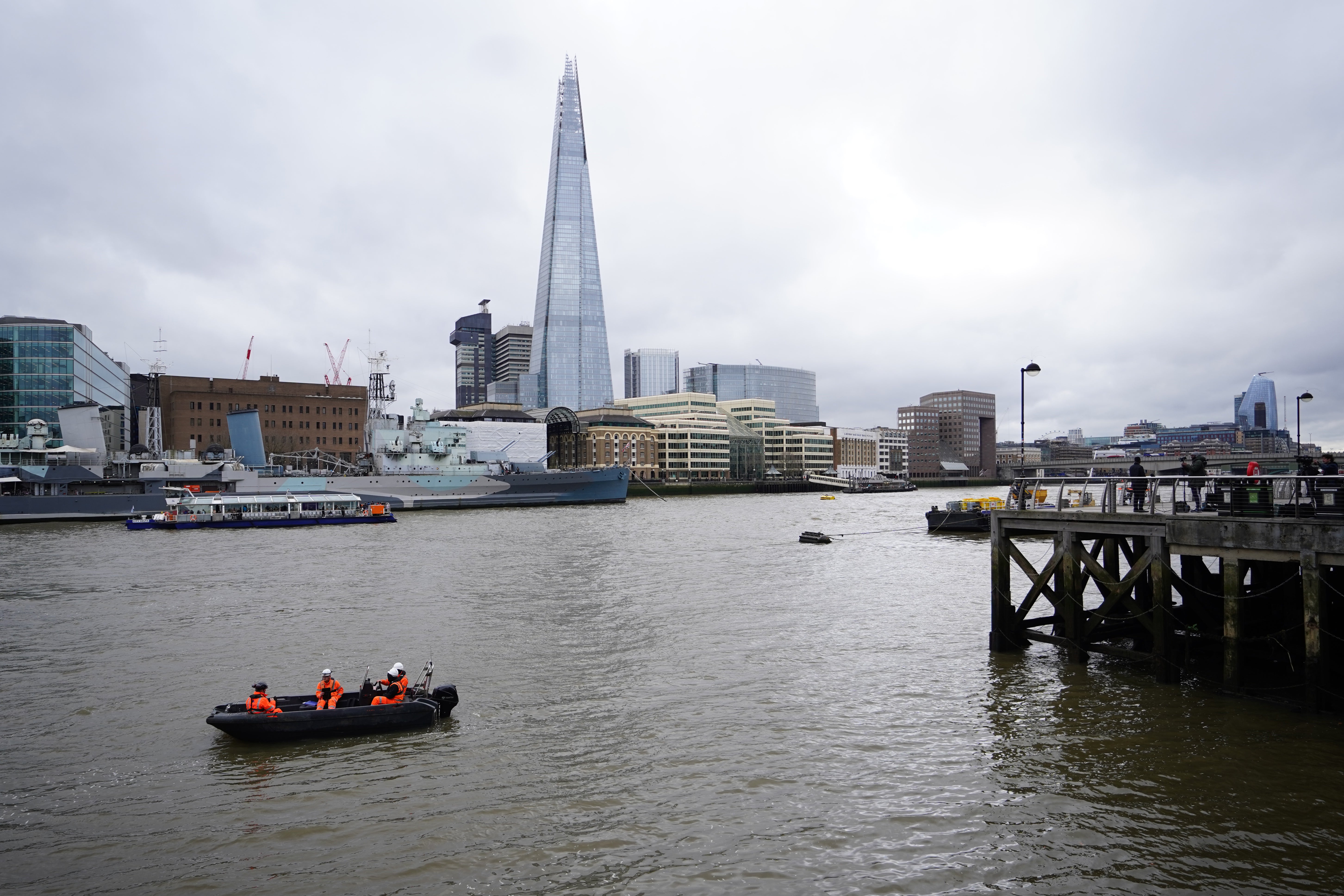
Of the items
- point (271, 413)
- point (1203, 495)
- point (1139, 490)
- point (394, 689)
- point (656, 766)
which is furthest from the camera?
point (271, 413)

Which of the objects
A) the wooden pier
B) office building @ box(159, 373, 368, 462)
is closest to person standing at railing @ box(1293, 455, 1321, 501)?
the wooden pier

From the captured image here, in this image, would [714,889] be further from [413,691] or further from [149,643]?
[149,643]

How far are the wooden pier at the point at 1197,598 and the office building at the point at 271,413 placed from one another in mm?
126975

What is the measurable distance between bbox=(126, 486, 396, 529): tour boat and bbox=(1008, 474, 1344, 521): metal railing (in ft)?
205

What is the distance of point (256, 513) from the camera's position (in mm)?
68562

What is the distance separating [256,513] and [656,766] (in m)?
66.1

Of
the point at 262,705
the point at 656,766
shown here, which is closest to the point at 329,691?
the point at 262,705

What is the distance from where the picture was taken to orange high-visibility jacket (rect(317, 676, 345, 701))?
600 inches

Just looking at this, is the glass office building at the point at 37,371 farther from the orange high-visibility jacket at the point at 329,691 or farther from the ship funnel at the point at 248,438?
the orange high-visibility jacket at the point at 329,691

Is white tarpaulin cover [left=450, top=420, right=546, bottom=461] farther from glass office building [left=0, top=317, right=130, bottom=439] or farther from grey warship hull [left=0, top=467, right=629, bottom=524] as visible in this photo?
glass office building [left=0, top=317, right=130, bottom=439]

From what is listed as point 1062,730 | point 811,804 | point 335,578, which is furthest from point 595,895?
point 335,578

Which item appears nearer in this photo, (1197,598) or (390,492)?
(1197,598)

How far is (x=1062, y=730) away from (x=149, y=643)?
2401cm

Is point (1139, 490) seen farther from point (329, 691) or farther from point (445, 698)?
point (329, 691)
